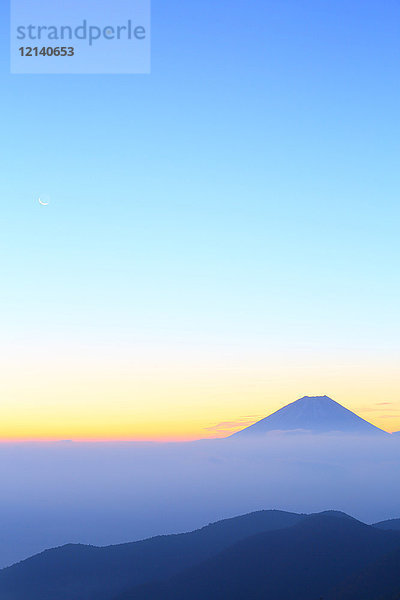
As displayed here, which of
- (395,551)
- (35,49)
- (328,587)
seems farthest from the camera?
(328,587)

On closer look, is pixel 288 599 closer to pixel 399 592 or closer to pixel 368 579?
pixel 368 579

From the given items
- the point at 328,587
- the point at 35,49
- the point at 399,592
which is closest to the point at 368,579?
the point at 399,592

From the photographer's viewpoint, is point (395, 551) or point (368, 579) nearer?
point (368, 579)

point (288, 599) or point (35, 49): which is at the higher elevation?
point (35, 49)

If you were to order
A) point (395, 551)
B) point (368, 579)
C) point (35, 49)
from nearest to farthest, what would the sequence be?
point (35, 49) < point (368, 579) < point (395, 551)

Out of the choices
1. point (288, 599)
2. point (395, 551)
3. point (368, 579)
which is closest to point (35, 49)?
point (368, 579)

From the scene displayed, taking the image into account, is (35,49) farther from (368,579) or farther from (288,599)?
(288,599)

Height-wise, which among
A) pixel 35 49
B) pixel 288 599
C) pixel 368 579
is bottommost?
pixel 288 599

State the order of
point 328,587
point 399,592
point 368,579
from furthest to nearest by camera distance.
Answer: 1. point 328,587
2. point 368,579
3. point 399,592

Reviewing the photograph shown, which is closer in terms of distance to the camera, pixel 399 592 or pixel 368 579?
pixel 399 592
